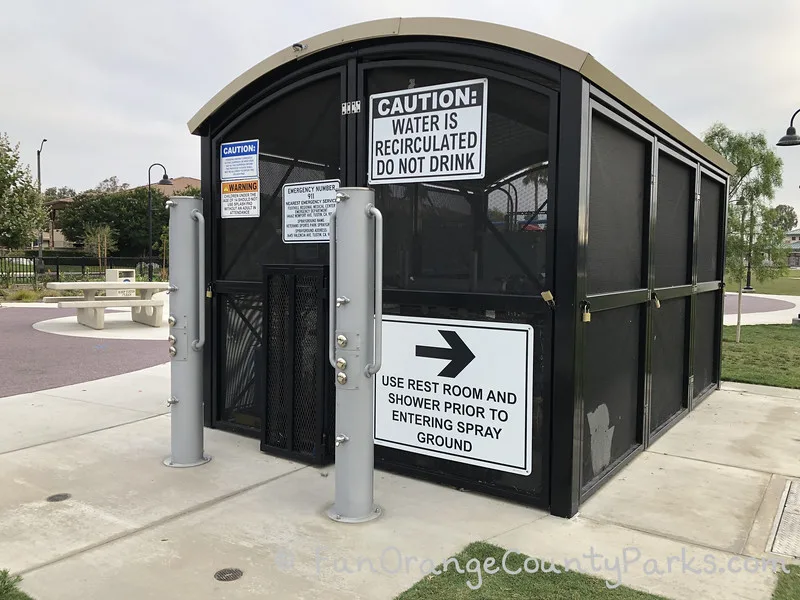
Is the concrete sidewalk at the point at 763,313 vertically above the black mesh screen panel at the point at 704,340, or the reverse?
the black mesh screen panel at the point at 704,340

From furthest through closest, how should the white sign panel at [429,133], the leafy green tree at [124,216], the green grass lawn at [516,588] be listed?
the leafy green tree at [124,216], the white sign panel at [429,133], the green grass lawn at [516,588]

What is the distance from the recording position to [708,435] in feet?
19.4

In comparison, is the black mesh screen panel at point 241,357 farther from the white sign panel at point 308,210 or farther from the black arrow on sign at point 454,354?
the black arrow on sign at point 454,354

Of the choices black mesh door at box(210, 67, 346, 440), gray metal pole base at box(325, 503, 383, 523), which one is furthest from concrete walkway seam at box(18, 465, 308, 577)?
gray metal pole base at box(325, 503, 383, 523)

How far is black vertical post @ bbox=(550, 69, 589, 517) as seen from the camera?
380cm

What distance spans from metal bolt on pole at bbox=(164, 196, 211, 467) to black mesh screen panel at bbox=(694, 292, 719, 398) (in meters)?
5.25

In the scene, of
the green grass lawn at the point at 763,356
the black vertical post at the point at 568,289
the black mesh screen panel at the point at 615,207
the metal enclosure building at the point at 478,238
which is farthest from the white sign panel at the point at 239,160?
the green grass lawn at the point at 763,356

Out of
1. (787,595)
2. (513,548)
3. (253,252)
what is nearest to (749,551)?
(787,595)

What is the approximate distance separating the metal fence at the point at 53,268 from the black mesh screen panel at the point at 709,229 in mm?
23050

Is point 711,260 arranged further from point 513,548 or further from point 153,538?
A: point 153,538

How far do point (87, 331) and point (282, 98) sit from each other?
9337 mm

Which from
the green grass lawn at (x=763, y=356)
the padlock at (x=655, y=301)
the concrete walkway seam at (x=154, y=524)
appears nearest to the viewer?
the concrete walkway seam at (x=154, y=524)

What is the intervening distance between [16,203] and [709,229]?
1848 cm

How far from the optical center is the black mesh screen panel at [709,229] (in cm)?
726
